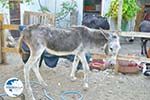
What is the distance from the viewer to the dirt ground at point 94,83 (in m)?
5.28

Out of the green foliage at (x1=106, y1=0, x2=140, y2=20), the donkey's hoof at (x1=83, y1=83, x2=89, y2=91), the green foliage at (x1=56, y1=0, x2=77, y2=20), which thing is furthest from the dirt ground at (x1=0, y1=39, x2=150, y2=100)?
the green foliage at (x1=56, y1=0, x2=77, y2=20)

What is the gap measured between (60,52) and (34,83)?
0.89m

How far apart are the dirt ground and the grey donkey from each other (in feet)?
1.76

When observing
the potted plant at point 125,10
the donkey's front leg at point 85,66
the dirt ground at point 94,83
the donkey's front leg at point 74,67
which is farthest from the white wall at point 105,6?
the donkey's front leg at point 85,66

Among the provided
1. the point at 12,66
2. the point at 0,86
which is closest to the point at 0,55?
the point at 12,66

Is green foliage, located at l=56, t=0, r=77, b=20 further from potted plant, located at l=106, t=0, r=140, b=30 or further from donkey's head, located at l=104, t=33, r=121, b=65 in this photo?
donkey's head, located at l=104, t=33, r=121, b=65

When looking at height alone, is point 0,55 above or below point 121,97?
above

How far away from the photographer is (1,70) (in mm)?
6535

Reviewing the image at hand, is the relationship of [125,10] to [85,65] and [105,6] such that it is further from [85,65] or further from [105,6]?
[85,65]

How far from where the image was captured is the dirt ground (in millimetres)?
5276

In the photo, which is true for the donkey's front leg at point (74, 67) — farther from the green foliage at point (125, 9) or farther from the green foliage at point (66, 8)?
the green foliage at point (66, 8)

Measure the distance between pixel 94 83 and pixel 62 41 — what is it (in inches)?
47.5

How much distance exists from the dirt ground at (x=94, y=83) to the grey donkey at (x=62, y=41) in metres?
0.54

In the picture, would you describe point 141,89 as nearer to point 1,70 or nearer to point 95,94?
point 95,94
